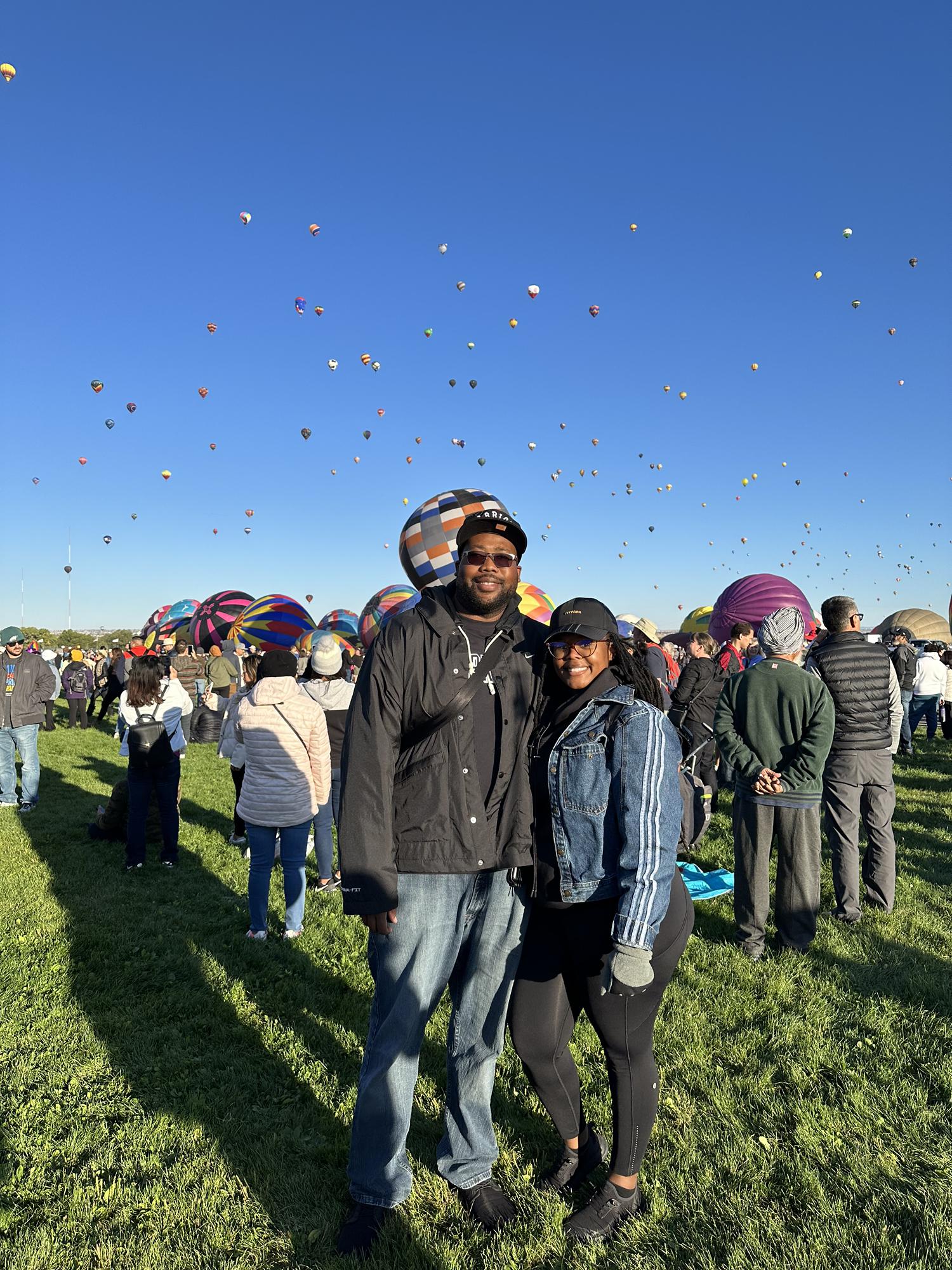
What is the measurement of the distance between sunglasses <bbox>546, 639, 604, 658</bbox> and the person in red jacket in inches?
233

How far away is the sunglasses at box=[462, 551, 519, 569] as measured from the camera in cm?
270

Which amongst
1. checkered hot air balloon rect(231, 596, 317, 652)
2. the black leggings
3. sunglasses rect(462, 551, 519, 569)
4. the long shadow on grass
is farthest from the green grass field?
checkered hot air balloon rect(231, 596, 317, 652)

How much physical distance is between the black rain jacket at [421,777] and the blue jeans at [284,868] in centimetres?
328

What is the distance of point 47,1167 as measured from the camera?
3131mm

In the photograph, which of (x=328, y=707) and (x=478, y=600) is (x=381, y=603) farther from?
(x=478, y=600)

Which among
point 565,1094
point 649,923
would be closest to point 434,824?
point 649,923

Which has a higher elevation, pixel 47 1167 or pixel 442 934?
pixel 442 934

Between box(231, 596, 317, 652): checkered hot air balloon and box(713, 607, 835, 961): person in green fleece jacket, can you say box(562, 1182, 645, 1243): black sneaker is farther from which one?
box(231, 596, 317, 652): checkered hot air balloon

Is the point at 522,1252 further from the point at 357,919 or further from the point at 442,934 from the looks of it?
the point at 357,919

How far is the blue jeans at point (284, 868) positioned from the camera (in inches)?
216

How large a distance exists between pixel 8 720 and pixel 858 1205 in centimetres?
1017

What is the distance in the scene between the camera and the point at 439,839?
2.54m

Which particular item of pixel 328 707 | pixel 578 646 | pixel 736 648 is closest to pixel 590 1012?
pixel 578 646

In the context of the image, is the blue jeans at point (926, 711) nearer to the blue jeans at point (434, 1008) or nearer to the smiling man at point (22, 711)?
the blue jeans at point (434, 1008)
